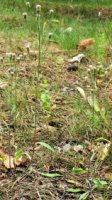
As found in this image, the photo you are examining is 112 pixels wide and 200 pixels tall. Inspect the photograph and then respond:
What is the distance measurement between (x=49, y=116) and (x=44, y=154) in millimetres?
461

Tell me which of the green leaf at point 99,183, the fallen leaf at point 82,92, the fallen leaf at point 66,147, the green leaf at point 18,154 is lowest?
the green leaf at point 99,183

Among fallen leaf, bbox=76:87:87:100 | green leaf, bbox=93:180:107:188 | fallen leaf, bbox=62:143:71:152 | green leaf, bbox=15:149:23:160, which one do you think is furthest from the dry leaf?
fallen leaf, bbox=76:87:87:100

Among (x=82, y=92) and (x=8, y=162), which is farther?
(x=82, y=92)

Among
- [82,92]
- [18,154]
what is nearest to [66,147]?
[18,154]

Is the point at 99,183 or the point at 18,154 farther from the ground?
the point at 18,154

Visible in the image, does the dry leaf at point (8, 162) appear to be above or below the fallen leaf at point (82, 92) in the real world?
below

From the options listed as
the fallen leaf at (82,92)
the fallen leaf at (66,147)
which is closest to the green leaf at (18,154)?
the fallen leaf at (66,147)

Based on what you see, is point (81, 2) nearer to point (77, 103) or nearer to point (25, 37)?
point (25, 37)

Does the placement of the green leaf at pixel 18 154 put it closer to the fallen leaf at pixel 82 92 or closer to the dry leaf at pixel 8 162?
the dry leaf at pixel 8 162

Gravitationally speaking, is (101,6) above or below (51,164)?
above

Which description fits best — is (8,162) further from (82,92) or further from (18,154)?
(82,92)

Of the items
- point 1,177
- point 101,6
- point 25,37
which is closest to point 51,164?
point 1,177

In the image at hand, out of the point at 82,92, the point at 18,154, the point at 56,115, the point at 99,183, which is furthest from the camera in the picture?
the point at 82,92

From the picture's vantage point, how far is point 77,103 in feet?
11.4
